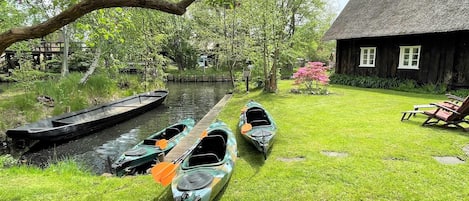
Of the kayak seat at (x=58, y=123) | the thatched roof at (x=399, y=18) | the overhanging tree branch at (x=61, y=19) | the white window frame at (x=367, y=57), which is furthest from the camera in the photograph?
the white window frame at (x=367, y=57)

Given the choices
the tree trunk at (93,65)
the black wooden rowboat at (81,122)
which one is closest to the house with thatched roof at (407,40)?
the black wooden rowboat at (81,122)

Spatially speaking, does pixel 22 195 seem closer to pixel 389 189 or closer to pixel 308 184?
pixel 308 184

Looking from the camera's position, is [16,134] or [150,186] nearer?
[150,186]

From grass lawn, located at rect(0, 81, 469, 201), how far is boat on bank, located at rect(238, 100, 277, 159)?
0.33 m

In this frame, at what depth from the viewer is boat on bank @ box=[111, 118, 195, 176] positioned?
6.50 m

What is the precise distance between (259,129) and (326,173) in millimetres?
1869

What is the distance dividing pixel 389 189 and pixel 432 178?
0.86 metres

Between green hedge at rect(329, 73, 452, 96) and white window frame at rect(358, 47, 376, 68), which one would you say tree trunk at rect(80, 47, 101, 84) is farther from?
white window frame at rect(358, 47, 376, 68)

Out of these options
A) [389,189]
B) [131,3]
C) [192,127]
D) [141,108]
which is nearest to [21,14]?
[141,108]

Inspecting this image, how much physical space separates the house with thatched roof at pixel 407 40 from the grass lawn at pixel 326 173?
26.8 feet

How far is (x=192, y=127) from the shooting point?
8.98 meters

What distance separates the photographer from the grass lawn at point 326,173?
425cm

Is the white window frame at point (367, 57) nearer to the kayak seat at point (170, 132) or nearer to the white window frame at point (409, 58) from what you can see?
the white window frame at point (409, 58)

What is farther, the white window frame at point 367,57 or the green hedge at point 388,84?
the white window frame at point 367,57
